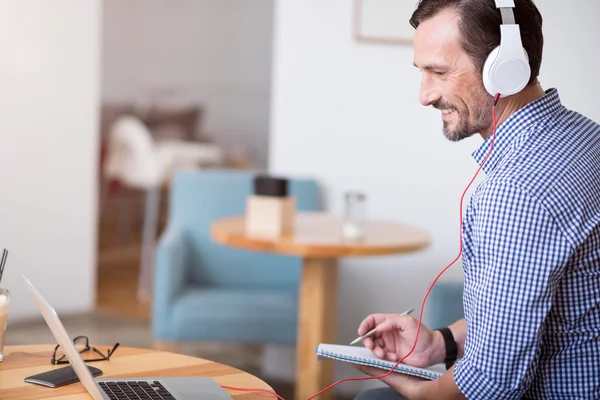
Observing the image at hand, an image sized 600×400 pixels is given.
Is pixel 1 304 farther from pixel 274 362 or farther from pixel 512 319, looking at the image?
pixel 274 362

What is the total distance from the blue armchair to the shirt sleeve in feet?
5.76

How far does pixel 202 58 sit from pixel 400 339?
6.05 metres

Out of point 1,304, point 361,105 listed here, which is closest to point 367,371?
point 1,304

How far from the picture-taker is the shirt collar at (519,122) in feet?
4.25

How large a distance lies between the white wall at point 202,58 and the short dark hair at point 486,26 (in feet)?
19.0

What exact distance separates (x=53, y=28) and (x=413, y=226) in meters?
2.00

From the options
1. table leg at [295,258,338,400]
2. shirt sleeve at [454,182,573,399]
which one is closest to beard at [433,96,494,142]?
shirt sleeve at [454,182,573,399]

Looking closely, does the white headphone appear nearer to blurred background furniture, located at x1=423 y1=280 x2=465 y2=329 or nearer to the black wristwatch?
the black wristwatch

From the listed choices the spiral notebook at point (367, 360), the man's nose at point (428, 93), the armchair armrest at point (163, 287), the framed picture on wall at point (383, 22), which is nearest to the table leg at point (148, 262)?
the armchair armrest at point (163, 287)

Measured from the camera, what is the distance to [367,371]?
4.58 ft

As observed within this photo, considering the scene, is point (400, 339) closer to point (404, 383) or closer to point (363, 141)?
point (404, 383)

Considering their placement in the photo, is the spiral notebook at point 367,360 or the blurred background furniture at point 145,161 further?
the blurred background furniture at point 145,161

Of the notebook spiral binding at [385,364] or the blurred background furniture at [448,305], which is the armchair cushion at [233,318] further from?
the notebook spiral binding at [385,364]

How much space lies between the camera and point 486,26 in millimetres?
1300
